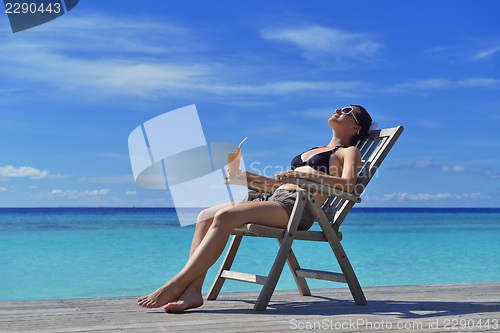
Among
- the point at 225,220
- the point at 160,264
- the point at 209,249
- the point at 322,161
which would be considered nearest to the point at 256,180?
the point at 322,161

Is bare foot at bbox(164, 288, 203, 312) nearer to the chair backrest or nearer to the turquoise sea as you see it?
the chair backrest

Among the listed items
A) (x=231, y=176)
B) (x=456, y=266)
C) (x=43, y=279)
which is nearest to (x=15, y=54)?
(x=43, y=279)

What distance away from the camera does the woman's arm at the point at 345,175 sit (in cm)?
260

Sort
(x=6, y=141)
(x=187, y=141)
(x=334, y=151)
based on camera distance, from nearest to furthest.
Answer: (x=334, y=151) → (x=187, y=141) → (x=6, y=141)

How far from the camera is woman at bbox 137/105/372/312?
241 cm

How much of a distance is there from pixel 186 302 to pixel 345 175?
1199mm

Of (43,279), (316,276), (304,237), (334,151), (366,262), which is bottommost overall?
(366,262)

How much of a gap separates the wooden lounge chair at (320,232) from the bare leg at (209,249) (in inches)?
3.1

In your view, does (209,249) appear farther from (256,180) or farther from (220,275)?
(256,180)

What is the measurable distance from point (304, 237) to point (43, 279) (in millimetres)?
7767

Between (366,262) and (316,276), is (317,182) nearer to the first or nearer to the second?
(316,276)

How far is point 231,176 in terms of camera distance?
307cm

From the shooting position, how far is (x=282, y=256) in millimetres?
2525

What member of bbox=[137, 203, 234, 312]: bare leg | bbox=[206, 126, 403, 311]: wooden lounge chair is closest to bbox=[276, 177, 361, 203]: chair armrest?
bbox=[206, 126, 403, 311]: wooden lounge chair
